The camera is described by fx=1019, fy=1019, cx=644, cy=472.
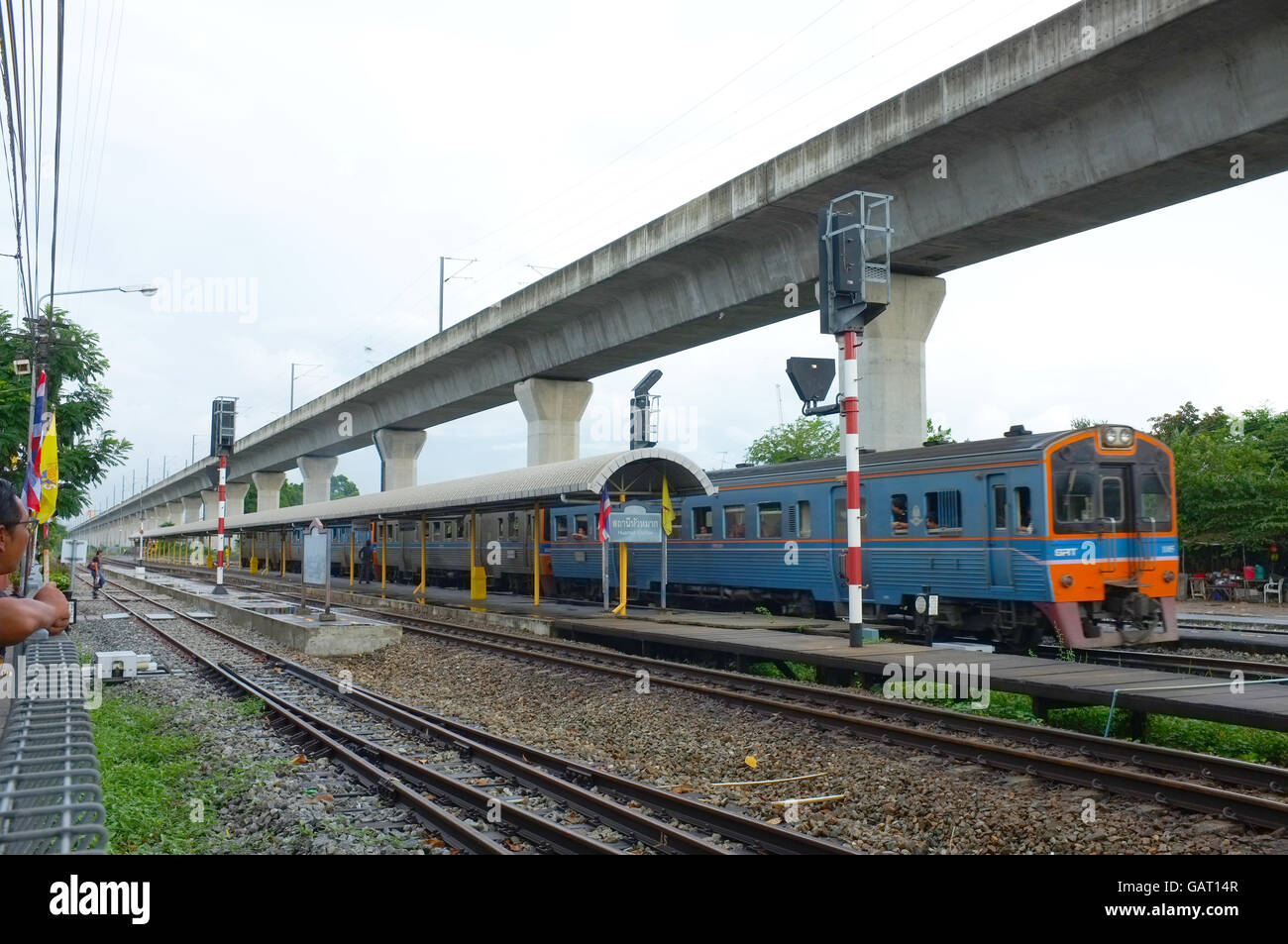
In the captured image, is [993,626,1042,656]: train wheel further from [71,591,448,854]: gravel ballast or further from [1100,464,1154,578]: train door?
[71,591,448,854]: gravel ballast

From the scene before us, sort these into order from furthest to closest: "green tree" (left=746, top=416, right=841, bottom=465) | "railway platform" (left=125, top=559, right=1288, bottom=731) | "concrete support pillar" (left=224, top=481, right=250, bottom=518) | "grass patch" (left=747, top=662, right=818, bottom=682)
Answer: "concrete support pillar" (left=224, top=481, right=250, bottom=518)
"green tree" (left=746, top=416, right=841, bottom=465)
"grass patch" (left=747, top=662, right=818, bottom=682)
"railway platform" (left=125, top=559, right=1288, bottom=731)

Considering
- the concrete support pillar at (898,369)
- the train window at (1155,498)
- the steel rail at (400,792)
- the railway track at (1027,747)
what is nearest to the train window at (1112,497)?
the train window at (1155,498)

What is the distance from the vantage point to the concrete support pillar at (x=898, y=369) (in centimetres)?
1967

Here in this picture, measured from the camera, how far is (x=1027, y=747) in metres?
9.00

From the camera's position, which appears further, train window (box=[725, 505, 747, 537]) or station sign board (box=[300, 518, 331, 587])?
train window (box=[725, 505, 747, 537])

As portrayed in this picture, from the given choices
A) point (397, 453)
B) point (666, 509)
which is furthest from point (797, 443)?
point (666, 509)

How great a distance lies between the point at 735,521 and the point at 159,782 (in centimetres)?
1394

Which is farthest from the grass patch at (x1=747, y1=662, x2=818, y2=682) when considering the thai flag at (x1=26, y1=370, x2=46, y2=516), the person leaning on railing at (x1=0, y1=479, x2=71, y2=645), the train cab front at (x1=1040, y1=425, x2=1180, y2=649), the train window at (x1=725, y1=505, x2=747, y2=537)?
the person leaning on railing at (x1=0, y1=479, x2=71, y2=645)

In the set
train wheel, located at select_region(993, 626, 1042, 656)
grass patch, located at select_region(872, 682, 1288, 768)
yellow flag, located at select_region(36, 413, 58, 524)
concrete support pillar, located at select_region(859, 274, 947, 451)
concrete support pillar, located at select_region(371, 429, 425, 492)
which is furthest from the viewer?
concrete support pillar, located at select_region(371, 429, 425, 492)

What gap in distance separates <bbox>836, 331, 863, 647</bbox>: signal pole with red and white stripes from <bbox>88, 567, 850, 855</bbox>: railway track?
17.9ft

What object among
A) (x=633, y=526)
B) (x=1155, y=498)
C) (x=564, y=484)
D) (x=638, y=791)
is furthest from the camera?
(x=564, y=484)

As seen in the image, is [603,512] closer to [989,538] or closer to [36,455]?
[989,538]

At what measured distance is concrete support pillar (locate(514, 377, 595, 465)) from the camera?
31219mm
